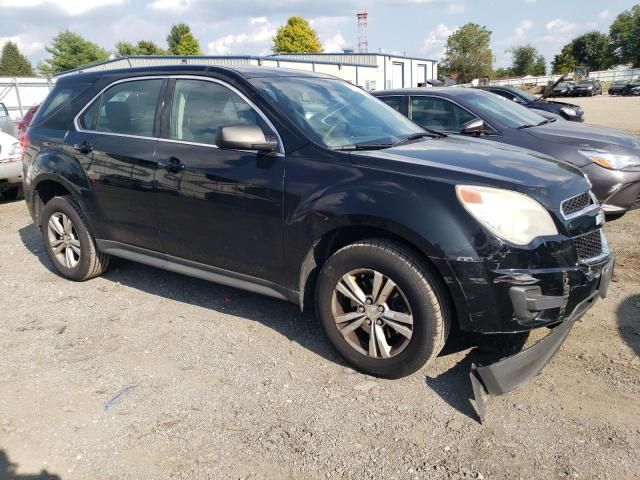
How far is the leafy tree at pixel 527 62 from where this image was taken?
103812 mm

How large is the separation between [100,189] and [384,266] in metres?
2.60

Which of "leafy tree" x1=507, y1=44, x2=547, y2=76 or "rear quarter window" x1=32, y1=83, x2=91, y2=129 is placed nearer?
"rear quarter window" x1=32, y1=83, x2=91, y2=129

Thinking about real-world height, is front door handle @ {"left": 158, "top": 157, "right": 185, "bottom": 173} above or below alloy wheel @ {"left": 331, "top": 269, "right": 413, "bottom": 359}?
above

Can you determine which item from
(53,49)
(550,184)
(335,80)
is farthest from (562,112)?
(53,49)

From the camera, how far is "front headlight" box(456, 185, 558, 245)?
2762 mm

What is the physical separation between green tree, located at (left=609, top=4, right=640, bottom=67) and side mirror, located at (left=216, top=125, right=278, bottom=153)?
344 feet

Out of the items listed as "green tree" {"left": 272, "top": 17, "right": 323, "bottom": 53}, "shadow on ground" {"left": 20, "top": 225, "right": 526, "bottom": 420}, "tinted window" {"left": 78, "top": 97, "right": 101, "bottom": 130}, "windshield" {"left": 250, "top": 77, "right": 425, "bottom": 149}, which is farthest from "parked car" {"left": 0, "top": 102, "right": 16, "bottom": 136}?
"green tree" {"left": 272, "top": 17, "right": 323, "bottom": 53}

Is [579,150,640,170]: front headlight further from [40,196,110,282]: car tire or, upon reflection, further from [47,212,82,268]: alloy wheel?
[47,212,82,268]: alloy wheel

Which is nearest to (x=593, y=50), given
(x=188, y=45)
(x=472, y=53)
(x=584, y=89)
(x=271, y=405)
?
(x=472, y=53)

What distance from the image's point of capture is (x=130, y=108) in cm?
426

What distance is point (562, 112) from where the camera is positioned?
11.0m

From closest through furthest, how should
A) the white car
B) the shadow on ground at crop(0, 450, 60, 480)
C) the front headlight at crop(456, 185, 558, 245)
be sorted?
1. the shadow on ground at crop(0, 450, 60, 480)
2. the front headlight at crop(456, 185, 558, 245)
3. the white car

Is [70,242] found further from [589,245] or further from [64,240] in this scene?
[589,245]

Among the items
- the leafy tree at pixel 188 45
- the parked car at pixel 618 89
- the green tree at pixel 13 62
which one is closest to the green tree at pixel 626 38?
the parked car at pixel 618 89
